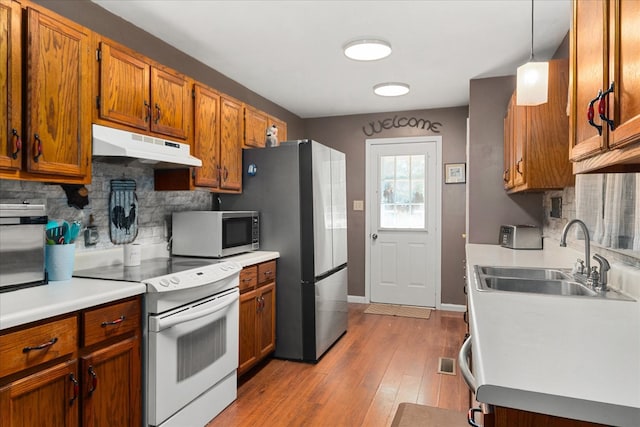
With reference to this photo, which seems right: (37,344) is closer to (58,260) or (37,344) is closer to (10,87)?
(58,260)

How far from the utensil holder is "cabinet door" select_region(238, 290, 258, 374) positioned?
43.9 inches

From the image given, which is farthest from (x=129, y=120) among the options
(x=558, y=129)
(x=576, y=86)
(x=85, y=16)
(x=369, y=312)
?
(x=369, y=312)

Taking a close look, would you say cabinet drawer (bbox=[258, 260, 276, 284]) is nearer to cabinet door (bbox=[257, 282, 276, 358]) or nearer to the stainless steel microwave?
cabinet door (bbox=[257, 282, 276, 358])

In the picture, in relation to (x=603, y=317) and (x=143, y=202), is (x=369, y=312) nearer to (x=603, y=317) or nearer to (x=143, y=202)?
(x=143, y=202)

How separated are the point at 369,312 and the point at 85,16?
383 centimetres

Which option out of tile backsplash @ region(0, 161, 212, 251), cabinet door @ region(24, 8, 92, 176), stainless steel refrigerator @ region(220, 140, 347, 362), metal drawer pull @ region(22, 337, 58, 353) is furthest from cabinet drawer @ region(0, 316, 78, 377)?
stainless steel refrigerator @ region(220, 140, 347, 362)

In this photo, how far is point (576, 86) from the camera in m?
1.35

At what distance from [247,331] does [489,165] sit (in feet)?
8.37

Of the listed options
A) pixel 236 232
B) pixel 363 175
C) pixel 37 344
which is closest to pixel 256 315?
pixel 236 232

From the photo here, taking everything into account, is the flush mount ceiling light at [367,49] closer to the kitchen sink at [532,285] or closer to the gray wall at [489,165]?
the gray wall at [489,165]

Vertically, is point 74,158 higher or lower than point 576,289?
higher

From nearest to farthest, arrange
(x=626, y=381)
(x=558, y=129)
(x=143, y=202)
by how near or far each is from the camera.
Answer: (x=626, y=381), (x=558, y=129), (x=143, y=202)

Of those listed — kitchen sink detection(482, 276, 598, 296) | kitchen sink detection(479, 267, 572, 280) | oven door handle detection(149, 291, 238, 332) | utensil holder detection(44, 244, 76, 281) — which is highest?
utensil holder detection(44, 244, 76, 281)

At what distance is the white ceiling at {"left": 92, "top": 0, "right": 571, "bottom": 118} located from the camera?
2.45m
